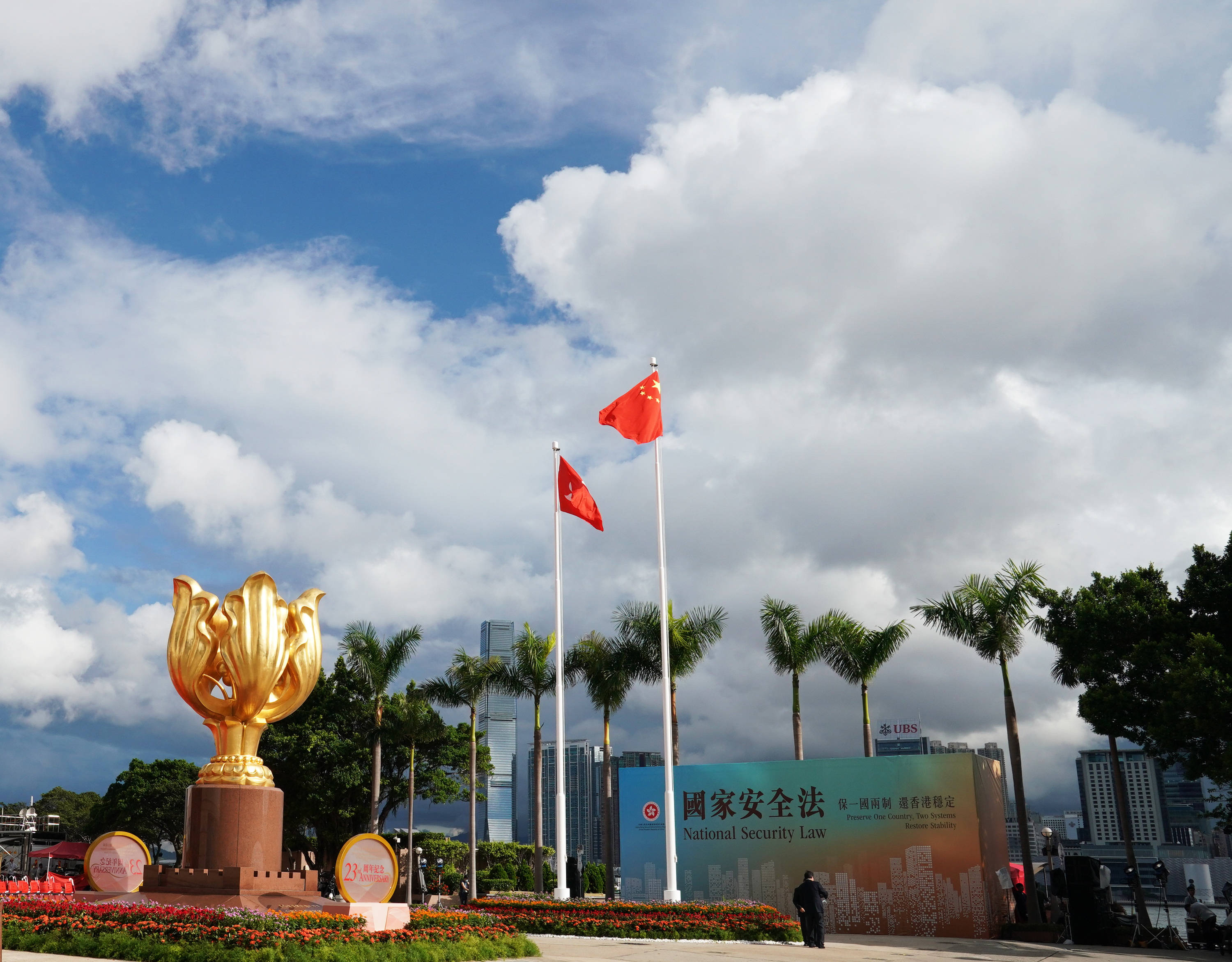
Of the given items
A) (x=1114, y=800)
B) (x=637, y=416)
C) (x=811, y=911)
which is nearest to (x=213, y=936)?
(x=811, y=911)

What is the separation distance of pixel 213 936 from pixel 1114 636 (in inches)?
793

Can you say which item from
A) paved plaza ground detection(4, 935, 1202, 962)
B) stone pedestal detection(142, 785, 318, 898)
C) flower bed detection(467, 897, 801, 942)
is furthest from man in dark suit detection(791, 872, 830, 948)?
stone pedestal detection(142, 785, 318, 898)

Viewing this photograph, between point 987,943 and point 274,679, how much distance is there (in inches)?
603

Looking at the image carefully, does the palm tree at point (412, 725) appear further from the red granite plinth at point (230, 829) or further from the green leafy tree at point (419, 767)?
the red granite plinth at point (230, 829)

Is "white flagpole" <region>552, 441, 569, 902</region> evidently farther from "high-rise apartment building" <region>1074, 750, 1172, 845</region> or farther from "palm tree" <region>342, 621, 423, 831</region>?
"high-rise apartment building" <region>1074, 750, 1172, 845</region>

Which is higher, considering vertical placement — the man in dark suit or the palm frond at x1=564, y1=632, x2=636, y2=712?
the palm frond at x1=564, y1=632, x2=636, y2=712

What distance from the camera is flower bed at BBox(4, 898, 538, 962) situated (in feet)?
41.0

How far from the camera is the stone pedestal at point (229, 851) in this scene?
1546cm

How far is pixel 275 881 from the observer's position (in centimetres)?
1582

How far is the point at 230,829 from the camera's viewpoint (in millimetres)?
16062

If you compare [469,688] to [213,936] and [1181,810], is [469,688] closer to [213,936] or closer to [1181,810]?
[213,936]

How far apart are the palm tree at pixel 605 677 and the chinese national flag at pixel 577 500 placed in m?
10.2

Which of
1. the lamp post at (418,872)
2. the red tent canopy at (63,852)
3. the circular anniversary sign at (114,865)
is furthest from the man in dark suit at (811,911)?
the red tent canopy at (63,852)

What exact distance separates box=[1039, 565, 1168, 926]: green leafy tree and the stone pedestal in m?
17.8
